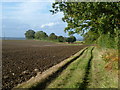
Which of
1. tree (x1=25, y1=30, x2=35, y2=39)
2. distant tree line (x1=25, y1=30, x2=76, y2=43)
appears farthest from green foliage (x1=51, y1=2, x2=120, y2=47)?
tree (x1=25, y1=30, x2=35, y2=39)

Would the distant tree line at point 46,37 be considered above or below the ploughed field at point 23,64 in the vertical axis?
above

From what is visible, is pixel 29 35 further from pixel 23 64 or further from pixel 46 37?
pixel 23 64

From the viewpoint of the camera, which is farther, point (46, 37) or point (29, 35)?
point (29, 35)

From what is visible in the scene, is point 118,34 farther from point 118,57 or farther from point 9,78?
point 9,78

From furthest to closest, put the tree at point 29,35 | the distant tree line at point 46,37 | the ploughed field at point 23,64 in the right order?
the tree at point 29,35
the distant tree line at point 46,37
the ploughed field at point 23,64

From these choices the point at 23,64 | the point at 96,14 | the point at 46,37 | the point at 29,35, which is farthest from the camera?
the point at 29,35

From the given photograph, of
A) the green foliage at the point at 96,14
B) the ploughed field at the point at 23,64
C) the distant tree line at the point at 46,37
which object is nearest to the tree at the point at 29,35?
the distant tree line at the point at 46,37

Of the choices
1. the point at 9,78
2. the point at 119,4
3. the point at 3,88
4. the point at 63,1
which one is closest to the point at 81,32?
the point at 63,1

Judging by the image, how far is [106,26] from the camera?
13.3 metres

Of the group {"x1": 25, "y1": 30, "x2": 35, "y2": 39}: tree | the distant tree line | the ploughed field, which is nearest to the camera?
the ploughed field

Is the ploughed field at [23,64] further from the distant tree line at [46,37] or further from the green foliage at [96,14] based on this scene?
the distant tree line at [46,37]

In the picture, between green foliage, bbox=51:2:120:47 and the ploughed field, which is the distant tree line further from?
green foliage, bbox=51:2:120:47

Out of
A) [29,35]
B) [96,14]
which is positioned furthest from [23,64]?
[29,35]

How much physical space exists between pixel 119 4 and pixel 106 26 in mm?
2229
